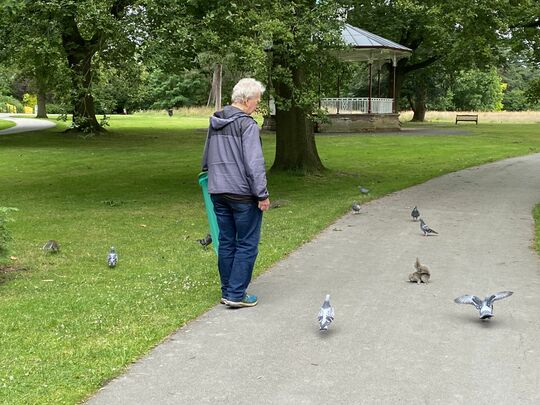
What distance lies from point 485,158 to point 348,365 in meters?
19.7

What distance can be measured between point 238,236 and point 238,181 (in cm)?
53

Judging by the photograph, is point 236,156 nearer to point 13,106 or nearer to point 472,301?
point 472,301

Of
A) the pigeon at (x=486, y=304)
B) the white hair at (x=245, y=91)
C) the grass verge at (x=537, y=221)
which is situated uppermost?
the white hair at (x=245, y=91)

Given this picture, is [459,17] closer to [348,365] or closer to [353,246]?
[353,246]

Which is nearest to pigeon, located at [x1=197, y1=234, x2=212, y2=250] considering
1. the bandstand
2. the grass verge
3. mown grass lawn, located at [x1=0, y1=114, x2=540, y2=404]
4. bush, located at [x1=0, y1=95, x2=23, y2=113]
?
mown grass lawn, located at [x1=0, y1=114, x2=540, y2=404]

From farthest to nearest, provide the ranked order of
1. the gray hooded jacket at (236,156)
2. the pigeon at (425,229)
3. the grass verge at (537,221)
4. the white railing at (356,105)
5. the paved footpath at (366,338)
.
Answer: the white railing at (356,105) < the pigeon at (425,229) < the grass verge at (537,221) < the gray hooded jacket at (236,156) < the paved footpath at (366,338)

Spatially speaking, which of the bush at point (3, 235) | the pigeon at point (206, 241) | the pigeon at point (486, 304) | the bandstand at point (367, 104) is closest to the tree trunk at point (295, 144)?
the pigeon at point (206, 241)

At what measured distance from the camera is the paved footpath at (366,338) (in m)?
4.12

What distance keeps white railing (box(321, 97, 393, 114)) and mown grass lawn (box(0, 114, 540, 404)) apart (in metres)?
15.0

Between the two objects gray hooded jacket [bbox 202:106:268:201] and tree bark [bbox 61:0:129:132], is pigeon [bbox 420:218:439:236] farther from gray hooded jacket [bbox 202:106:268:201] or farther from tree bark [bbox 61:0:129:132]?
tree bark [bbox 61:0:129:132]

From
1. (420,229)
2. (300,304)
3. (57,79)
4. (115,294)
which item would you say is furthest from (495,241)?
(57,79)

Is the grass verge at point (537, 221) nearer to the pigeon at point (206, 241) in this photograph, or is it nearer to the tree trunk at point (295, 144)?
the pigeon at point (206, 241)

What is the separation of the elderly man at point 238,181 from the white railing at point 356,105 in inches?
1354

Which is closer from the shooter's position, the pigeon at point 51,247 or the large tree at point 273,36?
the pigeon at point 51,247
